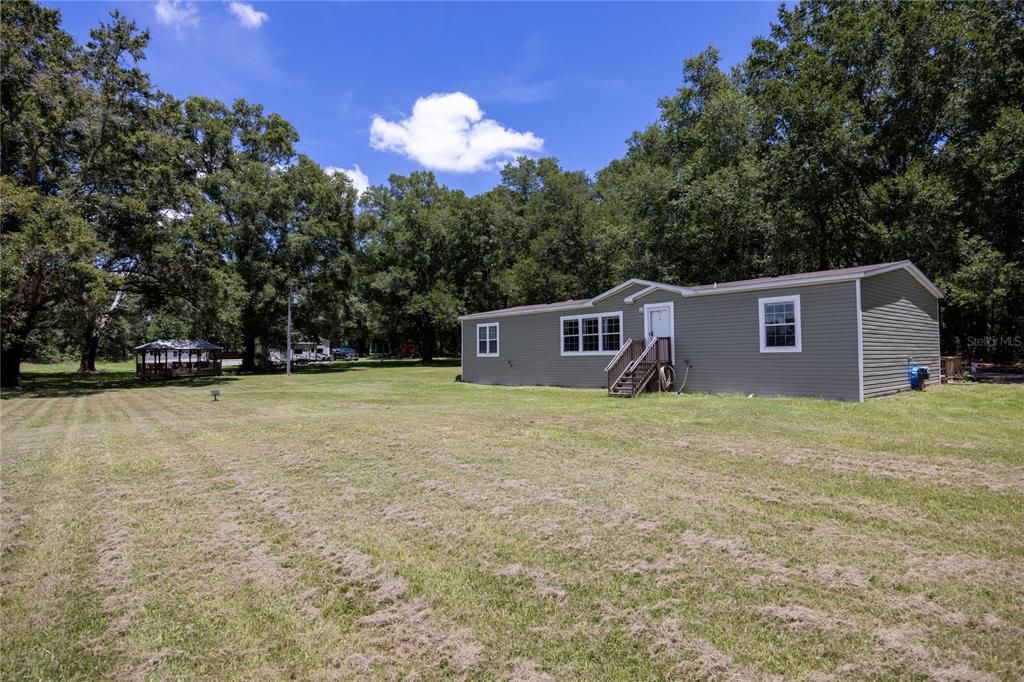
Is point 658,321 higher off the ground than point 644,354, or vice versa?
point 658,321

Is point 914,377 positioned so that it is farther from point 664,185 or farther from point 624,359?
point 664,185

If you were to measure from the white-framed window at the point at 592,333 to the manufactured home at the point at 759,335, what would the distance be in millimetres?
33

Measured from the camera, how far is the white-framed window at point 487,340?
20.4 metres

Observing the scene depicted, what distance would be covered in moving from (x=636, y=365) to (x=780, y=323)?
3550mm

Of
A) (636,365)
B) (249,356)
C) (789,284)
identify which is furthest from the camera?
(249,356)

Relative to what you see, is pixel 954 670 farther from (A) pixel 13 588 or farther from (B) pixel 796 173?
(B) pixel 796 173

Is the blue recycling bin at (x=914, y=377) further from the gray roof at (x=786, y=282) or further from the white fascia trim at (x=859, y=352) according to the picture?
the white fascia trim at (x=859, y=352)

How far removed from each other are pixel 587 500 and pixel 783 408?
23.9 feet

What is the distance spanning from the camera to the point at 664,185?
1017 inches

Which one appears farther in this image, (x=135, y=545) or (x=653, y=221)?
(x=653, y=221)

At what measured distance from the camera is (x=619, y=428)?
8156 mm

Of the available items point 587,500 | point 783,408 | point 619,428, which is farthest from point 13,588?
point 783,408

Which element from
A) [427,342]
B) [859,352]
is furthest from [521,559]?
[427,342]

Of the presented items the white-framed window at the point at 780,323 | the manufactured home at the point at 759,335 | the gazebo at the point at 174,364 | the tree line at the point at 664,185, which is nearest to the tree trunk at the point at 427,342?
the tree line at the point at 664,185
